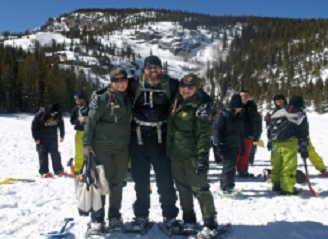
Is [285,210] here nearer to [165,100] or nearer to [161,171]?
[161,171]

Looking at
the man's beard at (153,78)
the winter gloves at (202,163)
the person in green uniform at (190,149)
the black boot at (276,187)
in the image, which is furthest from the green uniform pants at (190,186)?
the black boot at (276,187)

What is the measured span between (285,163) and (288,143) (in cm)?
40

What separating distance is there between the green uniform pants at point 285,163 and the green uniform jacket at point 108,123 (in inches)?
123

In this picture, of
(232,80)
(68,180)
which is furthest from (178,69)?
(68,180)

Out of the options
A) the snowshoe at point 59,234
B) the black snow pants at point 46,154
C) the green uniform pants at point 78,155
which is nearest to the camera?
the snowshoe at point 59,234

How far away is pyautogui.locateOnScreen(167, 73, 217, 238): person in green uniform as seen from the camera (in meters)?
2.85

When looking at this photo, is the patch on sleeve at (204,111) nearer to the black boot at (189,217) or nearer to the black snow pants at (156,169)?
the black snow pants at (156,169)

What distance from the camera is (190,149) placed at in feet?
9.66

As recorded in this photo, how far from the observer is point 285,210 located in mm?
3676

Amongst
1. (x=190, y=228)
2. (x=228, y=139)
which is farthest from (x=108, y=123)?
(x=228, y=139)

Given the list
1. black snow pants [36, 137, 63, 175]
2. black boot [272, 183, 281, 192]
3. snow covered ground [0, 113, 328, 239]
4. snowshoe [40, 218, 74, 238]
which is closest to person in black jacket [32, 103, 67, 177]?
black snow pants [36, 137, 63, 175]

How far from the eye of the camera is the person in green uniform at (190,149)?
285 centimetres

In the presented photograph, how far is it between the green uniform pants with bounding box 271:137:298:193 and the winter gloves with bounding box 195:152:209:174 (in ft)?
7.77

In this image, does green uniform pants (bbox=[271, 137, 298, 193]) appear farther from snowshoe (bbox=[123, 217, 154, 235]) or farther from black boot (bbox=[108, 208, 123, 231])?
black boot (bbox=[108, 208, 123, 231])
